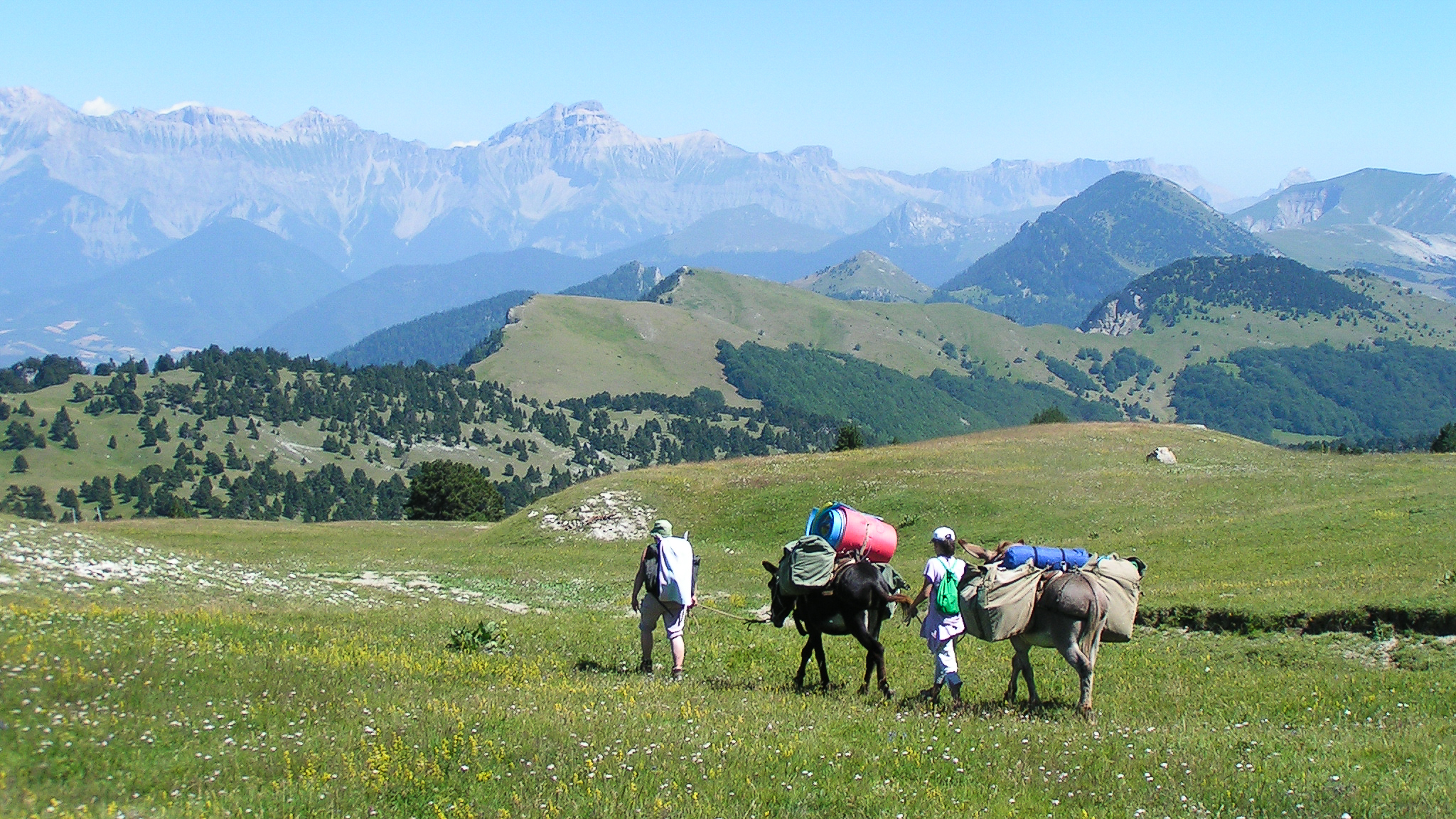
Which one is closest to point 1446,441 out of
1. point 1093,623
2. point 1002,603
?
point 1093,623

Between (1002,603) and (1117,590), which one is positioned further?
(1117,590)

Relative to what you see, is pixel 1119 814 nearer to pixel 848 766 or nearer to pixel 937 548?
pixel 848 766

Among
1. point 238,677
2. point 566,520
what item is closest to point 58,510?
point 566,520

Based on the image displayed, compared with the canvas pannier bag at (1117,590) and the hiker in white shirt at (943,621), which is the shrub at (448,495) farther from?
the canvas pannier bag at (1117,590)

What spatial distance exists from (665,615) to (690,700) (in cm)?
282

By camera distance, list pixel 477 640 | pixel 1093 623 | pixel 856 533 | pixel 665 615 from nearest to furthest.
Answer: pixel 1093 623 < pixel 856 533 < pixel 665 615 < pixel 477 640

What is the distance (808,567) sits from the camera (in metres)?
14.0

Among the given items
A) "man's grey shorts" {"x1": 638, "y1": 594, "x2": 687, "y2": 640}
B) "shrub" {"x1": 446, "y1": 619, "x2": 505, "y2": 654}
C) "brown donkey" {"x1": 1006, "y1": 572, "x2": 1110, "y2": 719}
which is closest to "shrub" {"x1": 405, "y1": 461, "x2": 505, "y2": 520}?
"shrub" {"x1": 446, "y1": 619, "x2": 505, "y2": 654}

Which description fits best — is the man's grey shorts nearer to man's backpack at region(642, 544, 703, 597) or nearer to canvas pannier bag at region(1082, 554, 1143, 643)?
man's backpack at region(642, 544, 703, 597)

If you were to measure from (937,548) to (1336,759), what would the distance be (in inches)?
204

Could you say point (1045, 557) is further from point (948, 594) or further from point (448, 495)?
point (448, 495)

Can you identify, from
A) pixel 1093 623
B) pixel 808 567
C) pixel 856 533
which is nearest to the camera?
pixel 1093 623

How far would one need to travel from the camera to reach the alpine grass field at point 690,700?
8.68 m

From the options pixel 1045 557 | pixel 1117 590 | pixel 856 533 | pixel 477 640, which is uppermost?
pixel 856 533
